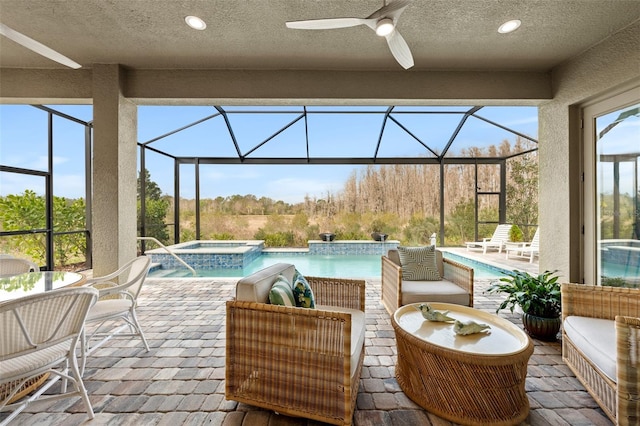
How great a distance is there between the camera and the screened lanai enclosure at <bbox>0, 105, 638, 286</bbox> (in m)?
5.32

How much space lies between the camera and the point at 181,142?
7430 mm

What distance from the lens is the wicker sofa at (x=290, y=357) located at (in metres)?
→ 1.48

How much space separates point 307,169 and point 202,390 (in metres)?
7.09

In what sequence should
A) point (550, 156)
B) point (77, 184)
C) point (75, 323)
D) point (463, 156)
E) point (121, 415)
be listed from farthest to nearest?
point (463, 156) → point (77, 184) → point (550, 156) → point (121, 415) → point (75, 323)

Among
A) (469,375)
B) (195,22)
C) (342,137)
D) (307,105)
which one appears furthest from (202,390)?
(342,137)

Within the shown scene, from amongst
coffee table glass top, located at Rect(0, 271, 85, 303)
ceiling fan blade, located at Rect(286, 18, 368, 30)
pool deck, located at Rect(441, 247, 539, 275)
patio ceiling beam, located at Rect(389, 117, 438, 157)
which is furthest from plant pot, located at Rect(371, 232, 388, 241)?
coffee table glass top, located at Rect(0, 271, 85, 303)

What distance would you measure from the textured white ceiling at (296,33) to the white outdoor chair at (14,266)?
2226 mm

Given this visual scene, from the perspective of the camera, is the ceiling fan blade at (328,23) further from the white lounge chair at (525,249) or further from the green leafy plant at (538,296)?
the white lounge chair at (525,249)

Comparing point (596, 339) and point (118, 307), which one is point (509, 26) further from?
point (118, 307)

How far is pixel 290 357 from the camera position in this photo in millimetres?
1543

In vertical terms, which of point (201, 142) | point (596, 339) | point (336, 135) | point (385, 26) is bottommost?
point (596, 339)

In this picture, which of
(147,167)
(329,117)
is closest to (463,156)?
(329,117)

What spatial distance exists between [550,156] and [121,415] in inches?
190

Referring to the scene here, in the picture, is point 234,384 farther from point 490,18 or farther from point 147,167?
point 147,167
